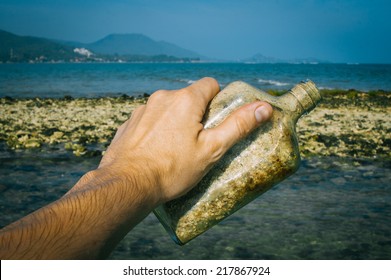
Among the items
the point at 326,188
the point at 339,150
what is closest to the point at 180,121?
the point at 326,188

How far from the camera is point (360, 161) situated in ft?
26.7

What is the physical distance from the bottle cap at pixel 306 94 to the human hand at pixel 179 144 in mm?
345

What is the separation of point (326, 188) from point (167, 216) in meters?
4.75

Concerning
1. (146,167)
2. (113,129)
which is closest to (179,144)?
(146,167)

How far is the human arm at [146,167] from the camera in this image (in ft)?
5.36

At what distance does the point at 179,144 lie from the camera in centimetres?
200

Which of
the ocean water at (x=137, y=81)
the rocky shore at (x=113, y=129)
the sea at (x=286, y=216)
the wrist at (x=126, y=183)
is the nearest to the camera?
the wrist at (x=126, y=183)

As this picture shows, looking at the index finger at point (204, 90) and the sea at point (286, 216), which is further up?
the index finger at point (204, 90)

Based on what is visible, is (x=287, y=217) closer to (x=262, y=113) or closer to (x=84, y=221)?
(x=262, y=113)

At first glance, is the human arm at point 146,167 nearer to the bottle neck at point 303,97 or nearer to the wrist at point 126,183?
the wrist at point 126,183

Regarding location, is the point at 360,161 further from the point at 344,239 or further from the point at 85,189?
the point at 85,189

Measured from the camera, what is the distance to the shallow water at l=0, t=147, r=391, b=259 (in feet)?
14.4

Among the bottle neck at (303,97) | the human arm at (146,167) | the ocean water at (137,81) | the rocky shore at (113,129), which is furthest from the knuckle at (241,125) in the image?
the ocean water at (137,81)

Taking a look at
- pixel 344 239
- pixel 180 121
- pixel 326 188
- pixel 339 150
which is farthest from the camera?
pixel 339 150
